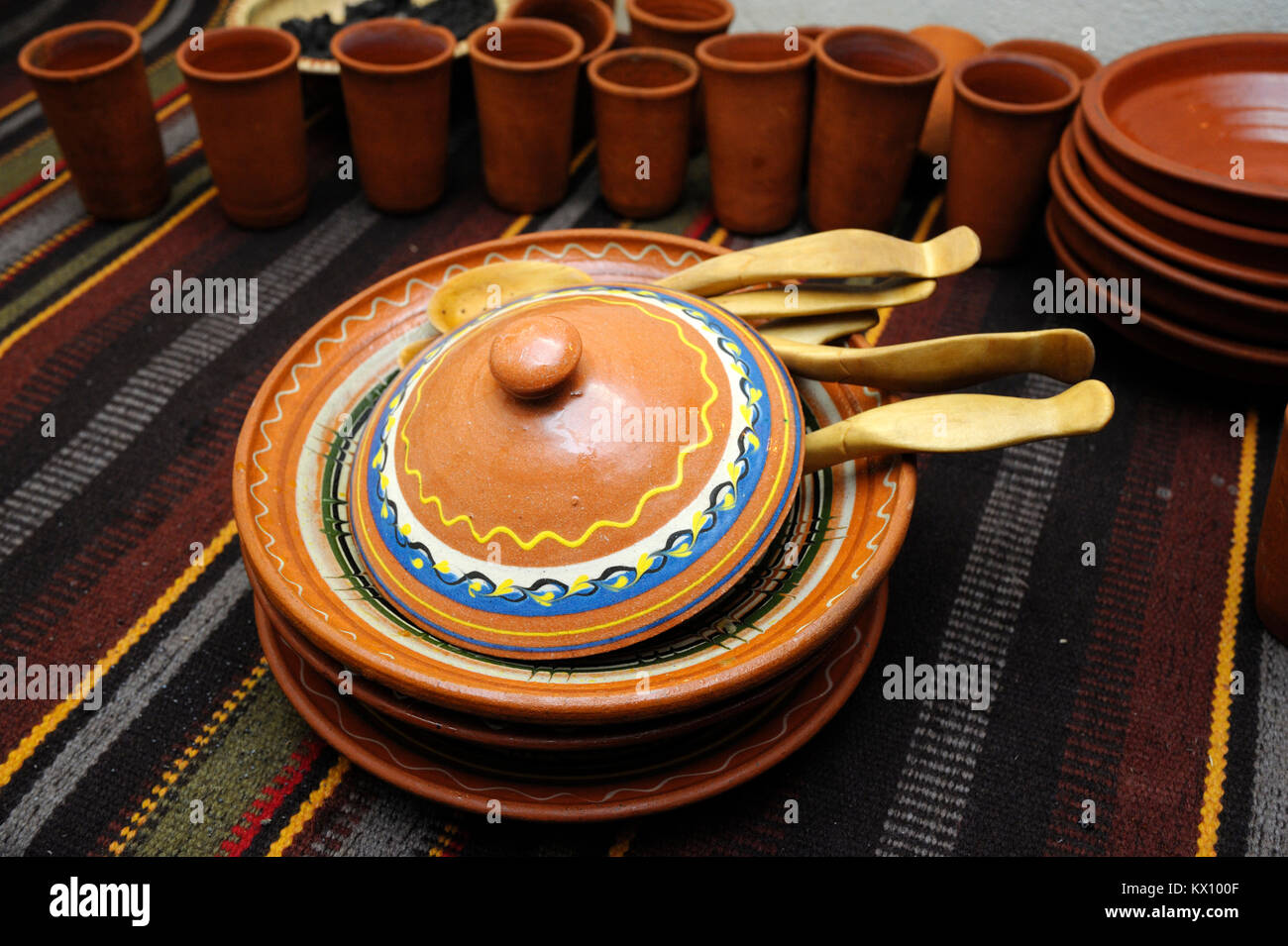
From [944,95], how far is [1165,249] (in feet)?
1.94

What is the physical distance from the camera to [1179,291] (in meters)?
1.22

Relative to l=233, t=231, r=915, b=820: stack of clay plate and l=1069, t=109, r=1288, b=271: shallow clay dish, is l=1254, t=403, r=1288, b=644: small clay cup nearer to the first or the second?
l=1069, t=109, r=1288, b=271: shallow clay dish

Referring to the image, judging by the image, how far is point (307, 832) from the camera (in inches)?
36.6

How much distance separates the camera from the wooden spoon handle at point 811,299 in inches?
40.3

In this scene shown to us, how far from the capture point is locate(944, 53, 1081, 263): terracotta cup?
1.42 m

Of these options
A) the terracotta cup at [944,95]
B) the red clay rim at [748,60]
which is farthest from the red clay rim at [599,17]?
the terracotta cup at [944,95]

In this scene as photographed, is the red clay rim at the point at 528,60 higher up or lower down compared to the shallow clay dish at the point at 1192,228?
higher up

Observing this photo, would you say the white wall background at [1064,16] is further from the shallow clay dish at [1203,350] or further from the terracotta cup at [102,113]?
the terracotta cup at [102,113]

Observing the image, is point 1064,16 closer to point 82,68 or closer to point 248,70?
point 248,70

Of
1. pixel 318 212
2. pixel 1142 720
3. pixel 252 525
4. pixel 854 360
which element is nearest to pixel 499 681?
pixel 252 525

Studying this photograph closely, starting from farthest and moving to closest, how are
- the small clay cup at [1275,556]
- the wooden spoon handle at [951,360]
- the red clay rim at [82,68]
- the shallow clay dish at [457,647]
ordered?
the red clay rim at [82,68]
the small clay cup at [1275,556]
the wooden spoon handle at [951,360]
the shallow clay dish at [457,647]

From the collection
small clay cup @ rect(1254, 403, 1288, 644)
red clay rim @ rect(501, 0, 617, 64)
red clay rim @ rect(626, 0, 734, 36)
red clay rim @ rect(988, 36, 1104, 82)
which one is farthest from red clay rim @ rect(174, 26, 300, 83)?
small clay cup @ rect(1254, 403, 1288, 644)

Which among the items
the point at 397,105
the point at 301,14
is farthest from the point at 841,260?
the point at 301,14

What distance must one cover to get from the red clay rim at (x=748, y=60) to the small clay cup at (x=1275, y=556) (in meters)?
0.83
